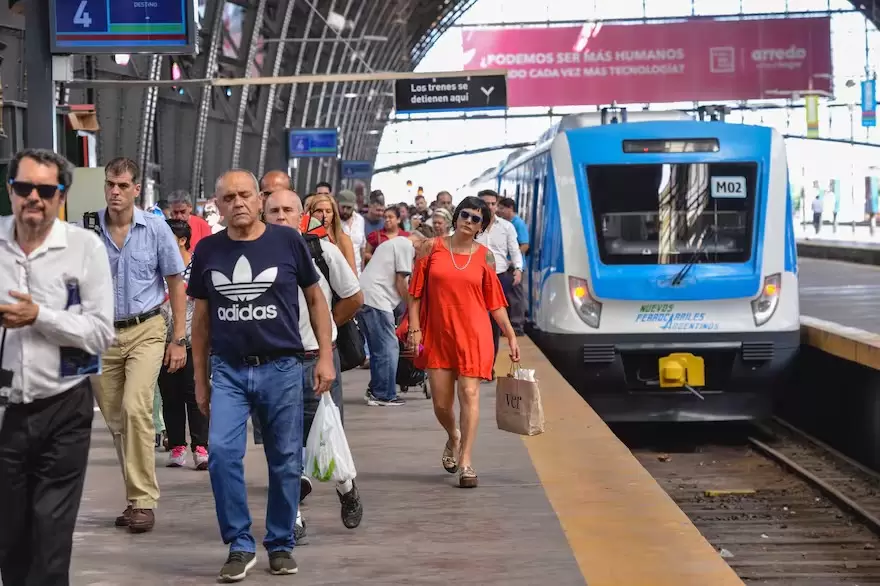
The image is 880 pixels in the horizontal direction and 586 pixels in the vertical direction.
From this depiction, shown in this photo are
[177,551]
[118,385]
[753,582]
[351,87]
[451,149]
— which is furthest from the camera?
[451,149]

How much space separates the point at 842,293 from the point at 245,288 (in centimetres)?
1877

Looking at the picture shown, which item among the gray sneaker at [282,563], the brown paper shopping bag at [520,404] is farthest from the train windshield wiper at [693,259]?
the gray sneaker at [282,563]

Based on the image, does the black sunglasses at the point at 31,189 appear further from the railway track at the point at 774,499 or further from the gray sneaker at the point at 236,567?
the railway track at the point at 774,499

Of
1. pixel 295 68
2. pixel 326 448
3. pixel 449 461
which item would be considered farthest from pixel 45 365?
pixel 295 68

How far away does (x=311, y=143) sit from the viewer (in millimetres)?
37312

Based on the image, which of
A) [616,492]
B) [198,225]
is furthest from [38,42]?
[616,492]

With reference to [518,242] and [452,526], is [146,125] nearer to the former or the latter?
[518,242]

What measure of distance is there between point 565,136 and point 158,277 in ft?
22.2

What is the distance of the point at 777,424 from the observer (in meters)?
15.8

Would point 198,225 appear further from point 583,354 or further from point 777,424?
point 777,424

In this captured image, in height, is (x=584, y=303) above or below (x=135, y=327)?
below

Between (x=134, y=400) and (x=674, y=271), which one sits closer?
(x=134, y=400)

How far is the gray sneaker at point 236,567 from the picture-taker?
5.97 metres

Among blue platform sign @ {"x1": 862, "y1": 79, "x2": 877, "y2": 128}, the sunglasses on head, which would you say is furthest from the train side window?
blue platform sign @ {"x1": 862, "y1": 79, "x2": 877, "y2": 128}
